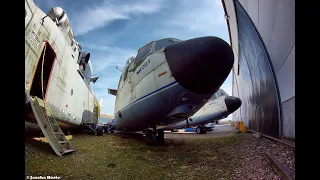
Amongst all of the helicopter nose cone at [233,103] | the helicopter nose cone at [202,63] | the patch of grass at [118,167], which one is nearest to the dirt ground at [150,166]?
the patch of grass at [118,167]

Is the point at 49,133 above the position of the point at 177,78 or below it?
below

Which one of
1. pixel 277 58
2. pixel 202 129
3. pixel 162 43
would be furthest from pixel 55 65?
pixel 202 129

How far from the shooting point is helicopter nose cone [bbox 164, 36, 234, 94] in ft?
14.9

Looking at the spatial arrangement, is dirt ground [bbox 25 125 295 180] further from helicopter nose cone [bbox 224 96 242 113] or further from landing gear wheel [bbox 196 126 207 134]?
landing gear wheel [bbox 196 126 207 134]

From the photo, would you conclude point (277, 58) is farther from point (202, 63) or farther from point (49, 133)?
point (49, 133)

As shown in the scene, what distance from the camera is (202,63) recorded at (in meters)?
4.54

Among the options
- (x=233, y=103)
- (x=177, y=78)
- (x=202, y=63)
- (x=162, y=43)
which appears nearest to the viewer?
→ (x=202, y=63)

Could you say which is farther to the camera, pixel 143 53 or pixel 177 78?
pixel 143 53

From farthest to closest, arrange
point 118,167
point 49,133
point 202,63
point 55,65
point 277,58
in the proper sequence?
point 55,65 < point 202,63 < point 277,58 < point 49,133 < point 118,167

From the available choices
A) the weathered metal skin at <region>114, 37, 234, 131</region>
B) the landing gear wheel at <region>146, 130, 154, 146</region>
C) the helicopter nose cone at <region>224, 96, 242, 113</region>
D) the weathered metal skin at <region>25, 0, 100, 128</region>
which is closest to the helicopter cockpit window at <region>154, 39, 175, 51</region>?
the weathered metal skin at <region>114, 37, 234, 131</region>

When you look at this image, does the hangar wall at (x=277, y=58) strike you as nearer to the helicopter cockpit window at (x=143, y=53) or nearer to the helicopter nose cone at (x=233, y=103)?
the helicopter cockpit window at (x=143, y=53)

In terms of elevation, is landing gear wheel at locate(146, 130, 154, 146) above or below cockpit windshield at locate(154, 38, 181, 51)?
below
